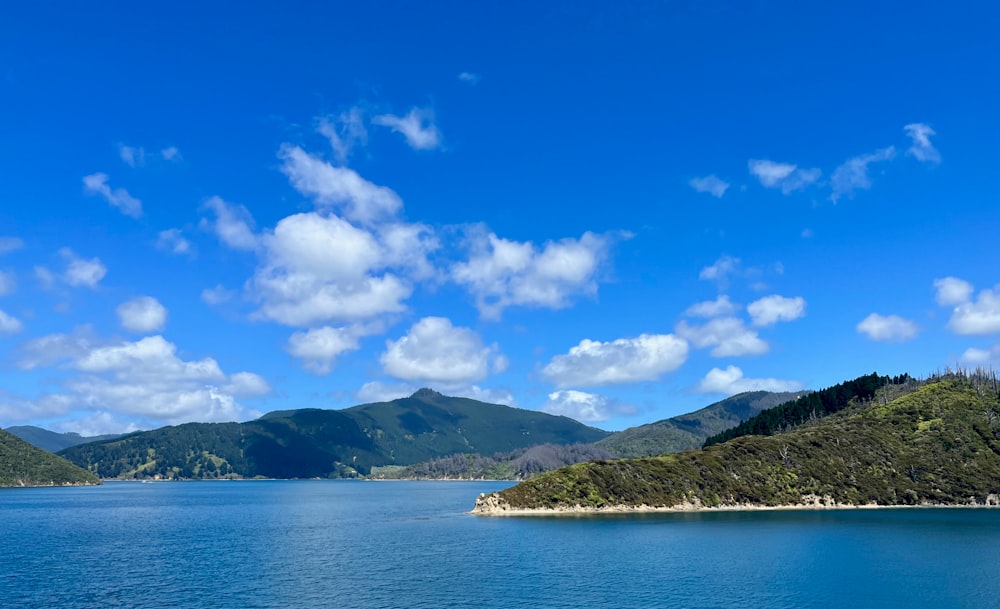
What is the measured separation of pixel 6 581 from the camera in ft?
348

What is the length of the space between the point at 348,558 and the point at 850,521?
143657 millimetres

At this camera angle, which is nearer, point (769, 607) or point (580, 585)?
point (769, 607)

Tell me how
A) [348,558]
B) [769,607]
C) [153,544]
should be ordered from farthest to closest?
[153,544]
[348,558]
[769,607]

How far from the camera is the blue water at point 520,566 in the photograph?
92062 millimetres

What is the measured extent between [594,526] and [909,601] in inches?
3707

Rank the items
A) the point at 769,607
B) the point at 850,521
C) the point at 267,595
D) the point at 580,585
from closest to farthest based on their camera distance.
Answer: the point at 769,607 → the point at 267,595 → the point at 580,585 → the point at 850,521

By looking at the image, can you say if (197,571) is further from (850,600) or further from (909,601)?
(909,601)

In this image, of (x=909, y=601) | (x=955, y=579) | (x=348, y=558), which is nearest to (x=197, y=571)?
(x=348, y=558)

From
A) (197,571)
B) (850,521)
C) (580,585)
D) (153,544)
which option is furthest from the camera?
(850,521)

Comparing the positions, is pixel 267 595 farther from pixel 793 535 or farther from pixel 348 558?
pixel 793 535

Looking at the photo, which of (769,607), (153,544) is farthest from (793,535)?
(153,544)

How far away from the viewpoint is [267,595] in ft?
309

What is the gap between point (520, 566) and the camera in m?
116

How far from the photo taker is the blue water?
3625 inches
